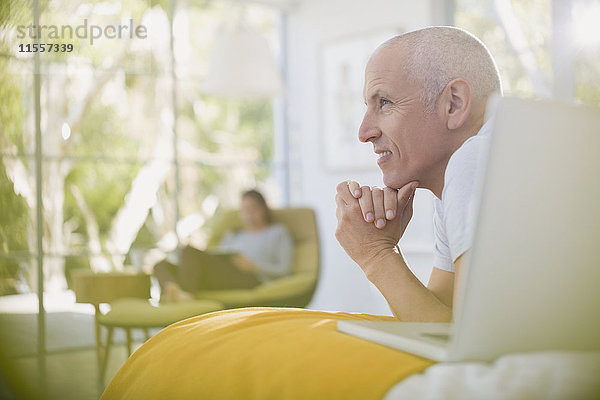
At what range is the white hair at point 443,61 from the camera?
125cm

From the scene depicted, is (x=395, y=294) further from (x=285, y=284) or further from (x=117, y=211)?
(x=117, y=211)

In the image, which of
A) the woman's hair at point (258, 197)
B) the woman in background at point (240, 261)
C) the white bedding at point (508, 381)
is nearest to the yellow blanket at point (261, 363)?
the white bedding at point (508, 381)

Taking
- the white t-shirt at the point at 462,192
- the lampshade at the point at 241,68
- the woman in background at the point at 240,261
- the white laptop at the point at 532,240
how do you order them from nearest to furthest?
1. the white laptop at the point at 532,240
2. the white t-shirt at the point at 462,192
3. the woman in background at the point at 240,261
4. the lampshade at the point at 241,68

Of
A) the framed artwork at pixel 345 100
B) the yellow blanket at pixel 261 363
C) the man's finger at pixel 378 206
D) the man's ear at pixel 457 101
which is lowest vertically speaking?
the yellow blanket at pixel 261 363

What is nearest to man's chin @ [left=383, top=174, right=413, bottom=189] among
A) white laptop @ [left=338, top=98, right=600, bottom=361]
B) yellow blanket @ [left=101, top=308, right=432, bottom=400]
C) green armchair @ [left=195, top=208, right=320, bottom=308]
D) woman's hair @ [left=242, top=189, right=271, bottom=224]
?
yellow blanket @ [left=101, top=308, right=432, bottom=400]

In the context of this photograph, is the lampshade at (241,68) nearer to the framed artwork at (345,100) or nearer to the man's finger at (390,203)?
the framed artwork at (345,100)

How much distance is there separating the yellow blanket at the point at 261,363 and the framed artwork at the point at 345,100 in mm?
4232

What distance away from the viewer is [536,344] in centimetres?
84

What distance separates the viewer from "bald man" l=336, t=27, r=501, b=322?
125cm

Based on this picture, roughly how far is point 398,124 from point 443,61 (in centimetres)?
14

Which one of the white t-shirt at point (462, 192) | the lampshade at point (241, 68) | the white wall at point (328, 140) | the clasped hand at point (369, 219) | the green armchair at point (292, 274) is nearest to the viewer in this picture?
the white t-shirt at point (462, 192)

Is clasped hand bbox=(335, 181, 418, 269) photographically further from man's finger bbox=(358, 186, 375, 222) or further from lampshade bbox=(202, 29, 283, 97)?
lampshade bbox=(202, 29, 283, 97)

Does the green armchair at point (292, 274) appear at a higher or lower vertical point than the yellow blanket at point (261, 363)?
lower

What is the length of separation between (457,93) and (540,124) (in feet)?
1.67
